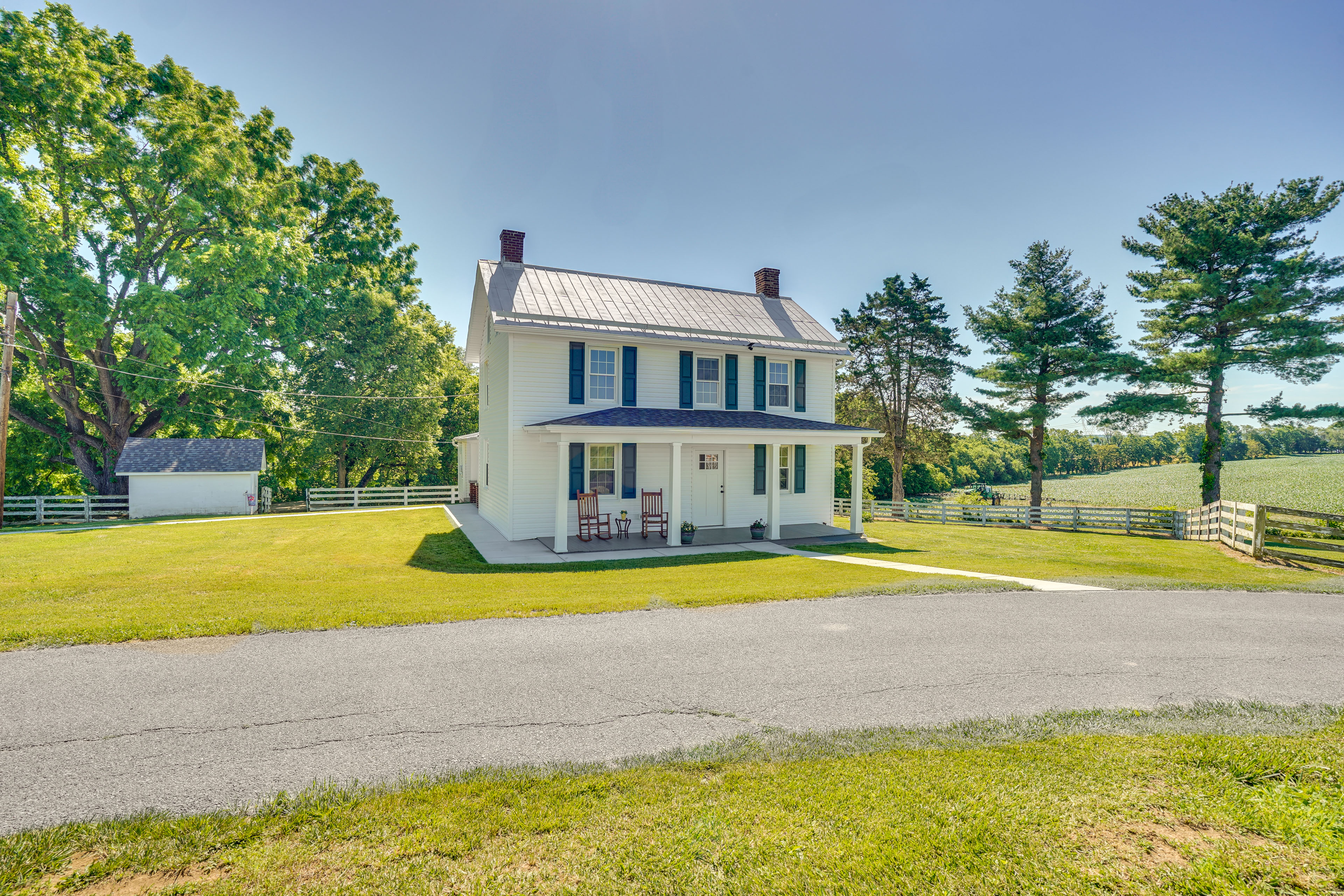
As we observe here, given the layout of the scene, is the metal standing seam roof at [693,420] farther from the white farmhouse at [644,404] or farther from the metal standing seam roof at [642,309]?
the metal standing seam roof at [642,309]

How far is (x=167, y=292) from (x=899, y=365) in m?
32.2

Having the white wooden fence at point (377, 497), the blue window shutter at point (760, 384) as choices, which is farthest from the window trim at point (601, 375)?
the white wooden fence at point (377, 497)

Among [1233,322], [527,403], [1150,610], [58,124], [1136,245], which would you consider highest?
[58,124]

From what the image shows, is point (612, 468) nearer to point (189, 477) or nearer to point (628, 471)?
point (628, 471)

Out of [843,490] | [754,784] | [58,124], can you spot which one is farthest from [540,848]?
[843,490]

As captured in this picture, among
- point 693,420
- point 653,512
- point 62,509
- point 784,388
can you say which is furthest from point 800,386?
point 62,509

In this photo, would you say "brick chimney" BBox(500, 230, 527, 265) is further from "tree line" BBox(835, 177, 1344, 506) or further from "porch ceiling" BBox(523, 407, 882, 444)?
"tree line" BBox(835, 177, 1344, 506)

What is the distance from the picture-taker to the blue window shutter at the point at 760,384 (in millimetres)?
17344

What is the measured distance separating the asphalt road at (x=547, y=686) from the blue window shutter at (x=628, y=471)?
8.15 meters

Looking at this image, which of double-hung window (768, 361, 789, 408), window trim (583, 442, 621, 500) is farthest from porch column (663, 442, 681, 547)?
double-hung window (768, 361, 789, 408)

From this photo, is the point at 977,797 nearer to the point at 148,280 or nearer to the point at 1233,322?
the point at 1233,322

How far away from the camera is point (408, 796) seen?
3.28m

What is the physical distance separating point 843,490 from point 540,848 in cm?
3494

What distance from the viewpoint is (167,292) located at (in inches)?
744
